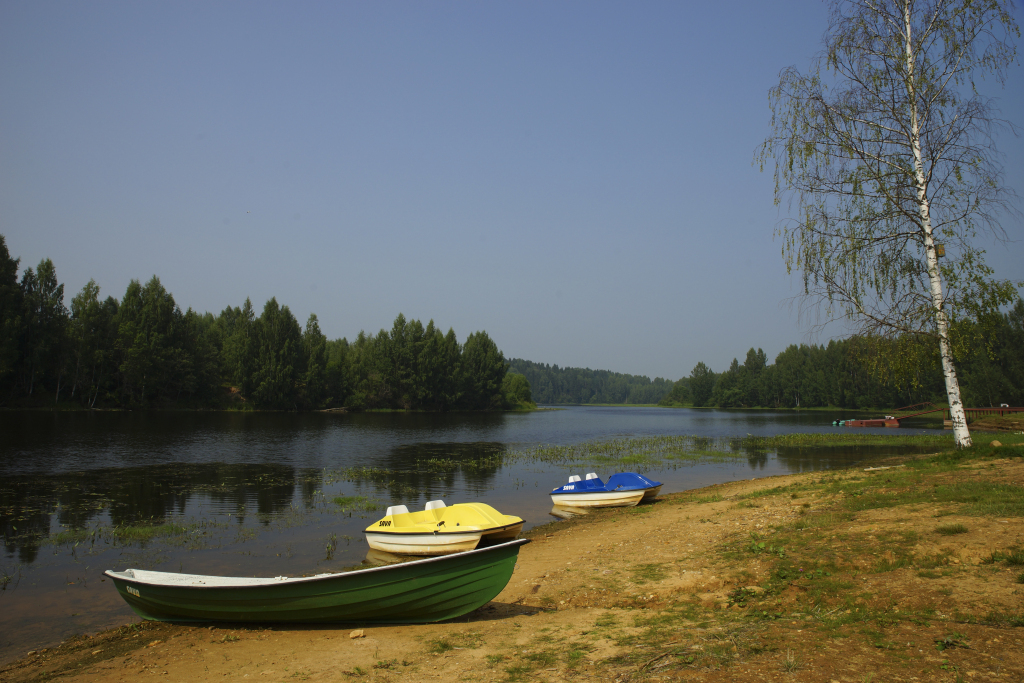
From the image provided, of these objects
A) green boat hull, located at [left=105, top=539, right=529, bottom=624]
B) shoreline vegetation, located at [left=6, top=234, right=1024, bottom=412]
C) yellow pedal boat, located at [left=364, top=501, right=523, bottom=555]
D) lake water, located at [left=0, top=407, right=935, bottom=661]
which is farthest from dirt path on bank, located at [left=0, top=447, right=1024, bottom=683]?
shoreline vegetation, located at [left=6, top=234, right=1024, bottom=412]

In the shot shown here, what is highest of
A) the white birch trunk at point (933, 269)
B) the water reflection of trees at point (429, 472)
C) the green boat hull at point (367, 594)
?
the white birch trunk at point (933, 269)

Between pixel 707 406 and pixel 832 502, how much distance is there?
196m

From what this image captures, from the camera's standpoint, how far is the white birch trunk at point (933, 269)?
16594mm

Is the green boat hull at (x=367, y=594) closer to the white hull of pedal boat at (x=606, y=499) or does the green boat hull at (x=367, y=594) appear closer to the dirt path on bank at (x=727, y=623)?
the dirt path on bank at (x=727, y=623)

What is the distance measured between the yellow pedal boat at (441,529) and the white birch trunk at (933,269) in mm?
13732

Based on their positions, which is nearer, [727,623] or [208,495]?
→ [727,623]

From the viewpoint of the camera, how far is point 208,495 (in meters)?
23.0

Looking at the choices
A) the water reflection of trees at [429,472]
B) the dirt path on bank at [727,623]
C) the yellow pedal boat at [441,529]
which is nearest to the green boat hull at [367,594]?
the dirt path on bank at [727,623]

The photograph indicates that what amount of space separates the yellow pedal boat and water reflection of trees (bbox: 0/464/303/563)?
660cm

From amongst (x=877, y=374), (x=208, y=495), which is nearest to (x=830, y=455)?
(x=877, y=374)

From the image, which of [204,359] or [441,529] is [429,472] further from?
[204,359]

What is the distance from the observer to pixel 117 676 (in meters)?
7.55

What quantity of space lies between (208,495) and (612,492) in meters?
16.6

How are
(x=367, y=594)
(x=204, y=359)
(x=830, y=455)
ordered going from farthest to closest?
(x=204, y=359)
(x=830, y=455)
(x=367, y=594)
